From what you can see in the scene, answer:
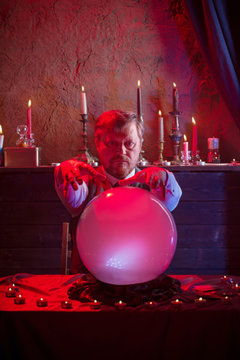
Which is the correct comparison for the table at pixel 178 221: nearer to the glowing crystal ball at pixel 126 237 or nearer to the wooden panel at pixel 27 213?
the wooden panel at pixel 27 213

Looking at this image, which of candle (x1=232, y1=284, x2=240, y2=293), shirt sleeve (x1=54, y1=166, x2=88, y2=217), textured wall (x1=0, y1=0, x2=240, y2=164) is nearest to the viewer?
candle (x1=232, y1=284, x2=240, y2=293)

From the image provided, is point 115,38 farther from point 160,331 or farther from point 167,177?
point 160,331

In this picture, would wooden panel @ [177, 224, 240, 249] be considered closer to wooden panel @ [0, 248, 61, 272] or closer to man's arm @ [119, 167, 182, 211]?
wooden panel @ [0, 248, 61, 272]

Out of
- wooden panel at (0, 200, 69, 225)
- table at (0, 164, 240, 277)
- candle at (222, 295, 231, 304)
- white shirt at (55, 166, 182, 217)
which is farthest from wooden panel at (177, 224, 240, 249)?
candle at (222, 295, 231, 304)

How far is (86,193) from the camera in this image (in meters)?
1.36

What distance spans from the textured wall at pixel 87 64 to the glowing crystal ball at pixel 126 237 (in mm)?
1905

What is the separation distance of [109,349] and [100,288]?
0.52ft

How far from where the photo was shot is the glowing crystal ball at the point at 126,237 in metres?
0.68

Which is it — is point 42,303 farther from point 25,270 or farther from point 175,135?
point 175,135

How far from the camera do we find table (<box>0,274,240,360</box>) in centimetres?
69

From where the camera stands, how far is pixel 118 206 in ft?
2.30

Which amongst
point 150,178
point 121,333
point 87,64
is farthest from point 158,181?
point 87,64

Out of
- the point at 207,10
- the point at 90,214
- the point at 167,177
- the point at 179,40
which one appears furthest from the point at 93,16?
the point at 90,214

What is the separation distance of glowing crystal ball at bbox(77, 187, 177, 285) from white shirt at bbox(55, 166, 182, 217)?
33cm
